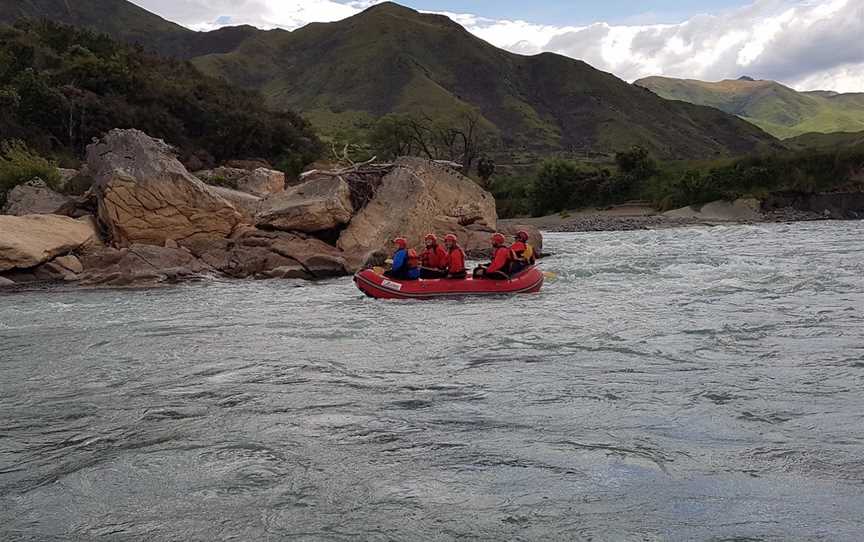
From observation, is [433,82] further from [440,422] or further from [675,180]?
[440,422]

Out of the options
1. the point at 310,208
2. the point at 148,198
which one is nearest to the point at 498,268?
the point at 310,208

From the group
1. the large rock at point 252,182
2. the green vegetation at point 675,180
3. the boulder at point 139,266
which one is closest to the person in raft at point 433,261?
the boulder at point 139,266

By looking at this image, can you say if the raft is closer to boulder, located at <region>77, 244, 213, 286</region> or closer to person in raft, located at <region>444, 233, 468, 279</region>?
person in raft, located at <region>444, 233, 468, 279</region>

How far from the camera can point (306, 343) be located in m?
10.1

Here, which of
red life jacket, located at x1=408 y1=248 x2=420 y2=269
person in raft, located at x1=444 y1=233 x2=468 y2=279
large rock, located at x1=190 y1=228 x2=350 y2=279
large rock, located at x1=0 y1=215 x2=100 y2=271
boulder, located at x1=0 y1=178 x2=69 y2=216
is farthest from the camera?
boulder, located at x1=0 y1=178 x2=69 y2=216

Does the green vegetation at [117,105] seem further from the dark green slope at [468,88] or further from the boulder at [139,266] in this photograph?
the dark green slope at [468,88]

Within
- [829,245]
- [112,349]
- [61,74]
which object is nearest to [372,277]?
[112,349]

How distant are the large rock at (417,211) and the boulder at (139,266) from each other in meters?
3.99

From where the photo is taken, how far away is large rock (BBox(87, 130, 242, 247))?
18.6 m

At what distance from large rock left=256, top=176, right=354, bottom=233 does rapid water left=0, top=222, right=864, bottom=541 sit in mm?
7238

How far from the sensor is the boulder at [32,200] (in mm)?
20828

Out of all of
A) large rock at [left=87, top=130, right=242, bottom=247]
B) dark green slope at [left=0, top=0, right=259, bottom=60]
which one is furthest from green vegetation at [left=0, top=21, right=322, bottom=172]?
dark green slope at [left=0, top=0, right=259, bottom=60]

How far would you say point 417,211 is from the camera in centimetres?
2136

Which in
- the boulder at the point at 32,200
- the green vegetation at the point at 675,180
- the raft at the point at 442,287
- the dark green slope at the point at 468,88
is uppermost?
the dark green slope at the point at 468,88
